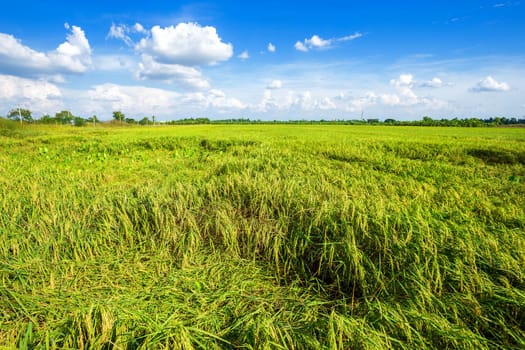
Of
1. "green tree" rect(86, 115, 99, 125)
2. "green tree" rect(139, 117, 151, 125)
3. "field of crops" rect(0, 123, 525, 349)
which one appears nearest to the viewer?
"field of crops" rect(0, 123, 525, 349)

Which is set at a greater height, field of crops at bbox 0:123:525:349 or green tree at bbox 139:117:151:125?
green tree at bbox 139:117:151:125

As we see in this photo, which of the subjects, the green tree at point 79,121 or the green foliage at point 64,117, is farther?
the green foliage at point 64,117

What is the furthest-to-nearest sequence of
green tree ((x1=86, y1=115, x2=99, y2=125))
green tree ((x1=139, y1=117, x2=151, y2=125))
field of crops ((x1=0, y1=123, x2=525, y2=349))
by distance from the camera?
green tree ((x1=139, y1=117, x2=151, y2=125))
green tree ((x1=86, y1=115, x2=99, y2=125))
field of crops ((x1=0, y1=123, x2=525, y2=349))

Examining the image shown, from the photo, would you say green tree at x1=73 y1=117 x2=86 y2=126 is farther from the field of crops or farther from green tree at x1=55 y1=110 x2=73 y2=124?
the field of crops

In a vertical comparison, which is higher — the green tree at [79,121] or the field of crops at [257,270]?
the green tree at [79,121]

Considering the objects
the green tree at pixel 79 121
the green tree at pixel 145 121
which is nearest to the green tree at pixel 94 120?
the green tree at pixel 79 121

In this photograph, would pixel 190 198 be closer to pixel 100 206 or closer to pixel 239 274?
pixel 100 206

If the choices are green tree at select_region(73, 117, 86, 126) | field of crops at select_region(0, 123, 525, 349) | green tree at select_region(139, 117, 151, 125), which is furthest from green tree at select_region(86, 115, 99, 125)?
field of crops at select_region(0, 123, 525, 349)

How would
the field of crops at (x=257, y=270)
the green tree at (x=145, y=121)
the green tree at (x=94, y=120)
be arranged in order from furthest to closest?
the green tree at (x=145, y=121), the green tree at (x=94, y=120), the field of crops at (x=257, y=270)

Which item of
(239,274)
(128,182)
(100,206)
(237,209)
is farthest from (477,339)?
(128,182)

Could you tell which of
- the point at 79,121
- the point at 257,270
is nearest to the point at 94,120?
the point at 79,121

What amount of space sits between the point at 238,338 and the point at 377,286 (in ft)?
3.91

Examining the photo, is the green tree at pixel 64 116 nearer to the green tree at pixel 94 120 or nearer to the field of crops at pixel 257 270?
the green tree at pixel 94 120

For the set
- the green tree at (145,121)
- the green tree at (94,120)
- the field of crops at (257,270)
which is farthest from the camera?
the green tree at (145,121)
